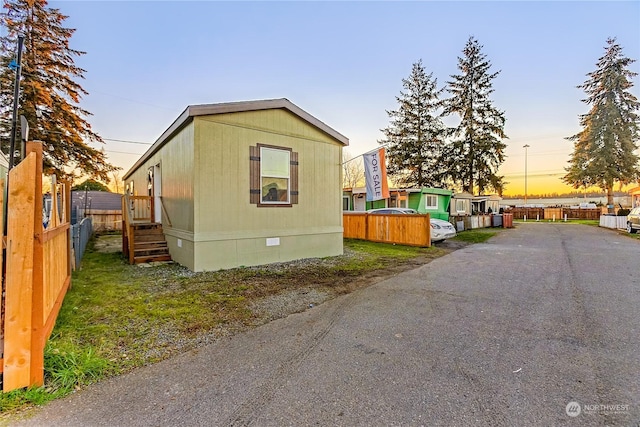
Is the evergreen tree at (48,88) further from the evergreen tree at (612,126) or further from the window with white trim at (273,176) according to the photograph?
the evergreen tree at (612,126)

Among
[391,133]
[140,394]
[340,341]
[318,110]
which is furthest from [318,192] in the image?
[391,133]

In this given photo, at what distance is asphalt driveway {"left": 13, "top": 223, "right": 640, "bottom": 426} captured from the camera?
202cm

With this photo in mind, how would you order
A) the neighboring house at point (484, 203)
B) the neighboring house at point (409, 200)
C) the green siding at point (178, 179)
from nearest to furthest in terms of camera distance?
the green siding at point (178, 179)
the neighboring house at point (409, 200)
the neighboring house at point (484, 203)

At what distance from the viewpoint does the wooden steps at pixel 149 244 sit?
26.1 ft

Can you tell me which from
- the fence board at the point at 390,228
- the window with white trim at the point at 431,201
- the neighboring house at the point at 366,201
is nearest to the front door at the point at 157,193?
the fence board at the point at 390,228

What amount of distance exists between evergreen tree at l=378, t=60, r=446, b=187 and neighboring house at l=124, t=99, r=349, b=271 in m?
20.9

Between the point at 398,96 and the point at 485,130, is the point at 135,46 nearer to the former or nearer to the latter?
the point at 398,96

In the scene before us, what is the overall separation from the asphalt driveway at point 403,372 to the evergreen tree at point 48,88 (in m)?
17.8

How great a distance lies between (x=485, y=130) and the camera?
27.5m

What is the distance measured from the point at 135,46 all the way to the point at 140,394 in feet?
42.2

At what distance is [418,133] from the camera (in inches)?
1119

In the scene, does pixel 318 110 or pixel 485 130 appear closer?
pixel 318 110

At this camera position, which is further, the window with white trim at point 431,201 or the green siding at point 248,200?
the window with white trim at point 431,201

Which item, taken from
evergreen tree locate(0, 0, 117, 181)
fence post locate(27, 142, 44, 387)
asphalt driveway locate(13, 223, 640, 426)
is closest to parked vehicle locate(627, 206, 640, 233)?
asphalt driveway locate(13, 223, 640, 426)
